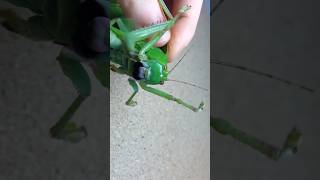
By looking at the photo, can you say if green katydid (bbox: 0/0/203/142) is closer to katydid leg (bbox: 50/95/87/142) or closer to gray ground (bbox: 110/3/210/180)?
katydid leg (bbox: 50/95/87/142)

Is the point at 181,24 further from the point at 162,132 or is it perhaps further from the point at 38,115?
the point at 162,132

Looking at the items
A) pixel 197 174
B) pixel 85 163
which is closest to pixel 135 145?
pixel 197 174

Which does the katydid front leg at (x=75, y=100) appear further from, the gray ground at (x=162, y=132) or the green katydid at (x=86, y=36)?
the gray ground at (x=162, y=132)

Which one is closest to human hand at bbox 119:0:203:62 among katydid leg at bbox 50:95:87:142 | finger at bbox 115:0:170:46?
finger at bbox 115:0:170:46
